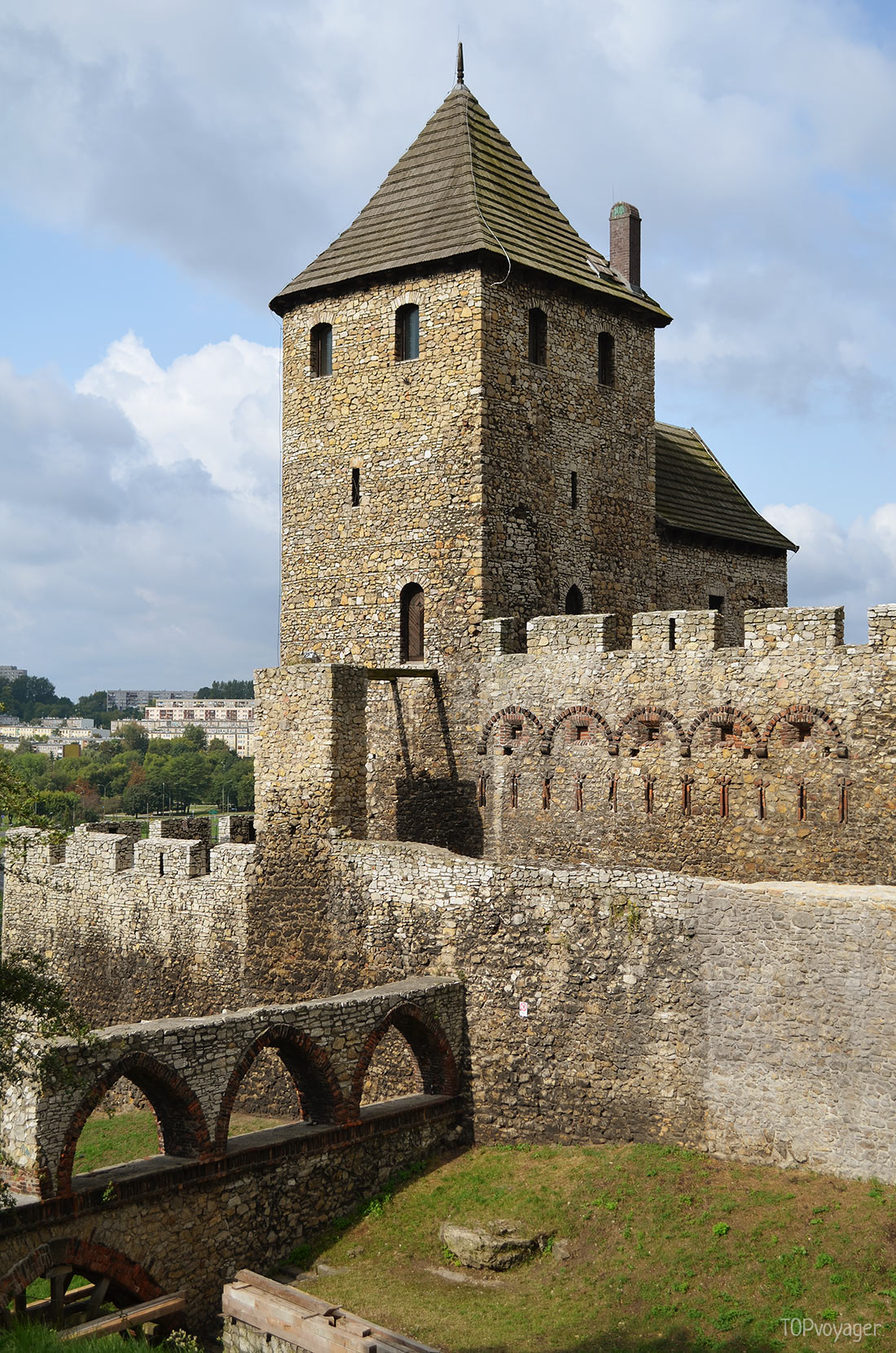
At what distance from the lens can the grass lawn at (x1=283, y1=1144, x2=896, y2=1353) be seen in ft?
41.6

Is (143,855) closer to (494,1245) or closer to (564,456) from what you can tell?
(564,456)

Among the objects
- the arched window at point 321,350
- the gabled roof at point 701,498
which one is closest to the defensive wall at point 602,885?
the gabled roof at point 701,498

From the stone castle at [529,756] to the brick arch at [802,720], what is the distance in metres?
0.06

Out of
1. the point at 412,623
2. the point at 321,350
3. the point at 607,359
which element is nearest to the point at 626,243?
the point at 607,359

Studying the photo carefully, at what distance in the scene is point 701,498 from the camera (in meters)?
28.5

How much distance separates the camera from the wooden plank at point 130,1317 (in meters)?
13.5

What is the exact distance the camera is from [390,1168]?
17.3 meters

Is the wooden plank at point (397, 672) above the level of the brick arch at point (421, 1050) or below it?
above

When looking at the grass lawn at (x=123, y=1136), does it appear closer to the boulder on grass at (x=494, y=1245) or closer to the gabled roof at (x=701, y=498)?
the boulder on grass at (x=494, y=1245)

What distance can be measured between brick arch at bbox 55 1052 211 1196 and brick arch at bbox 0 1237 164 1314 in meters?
0.90

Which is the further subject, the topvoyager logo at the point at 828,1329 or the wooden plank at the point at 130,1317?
the wooden plank at the point at 130,1317

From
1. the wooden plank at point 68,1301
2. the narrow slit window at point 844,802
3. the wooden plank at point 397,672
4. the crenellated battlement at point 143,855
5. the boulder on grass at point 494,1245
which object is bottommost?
the wooden plank at point 68,1301

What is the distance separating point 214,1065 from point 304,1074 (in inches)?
65.9

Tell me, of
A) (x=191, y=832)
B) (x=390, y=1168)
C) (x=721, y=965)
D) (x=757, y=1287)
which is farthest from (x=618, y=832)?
(x=191, y=832)
